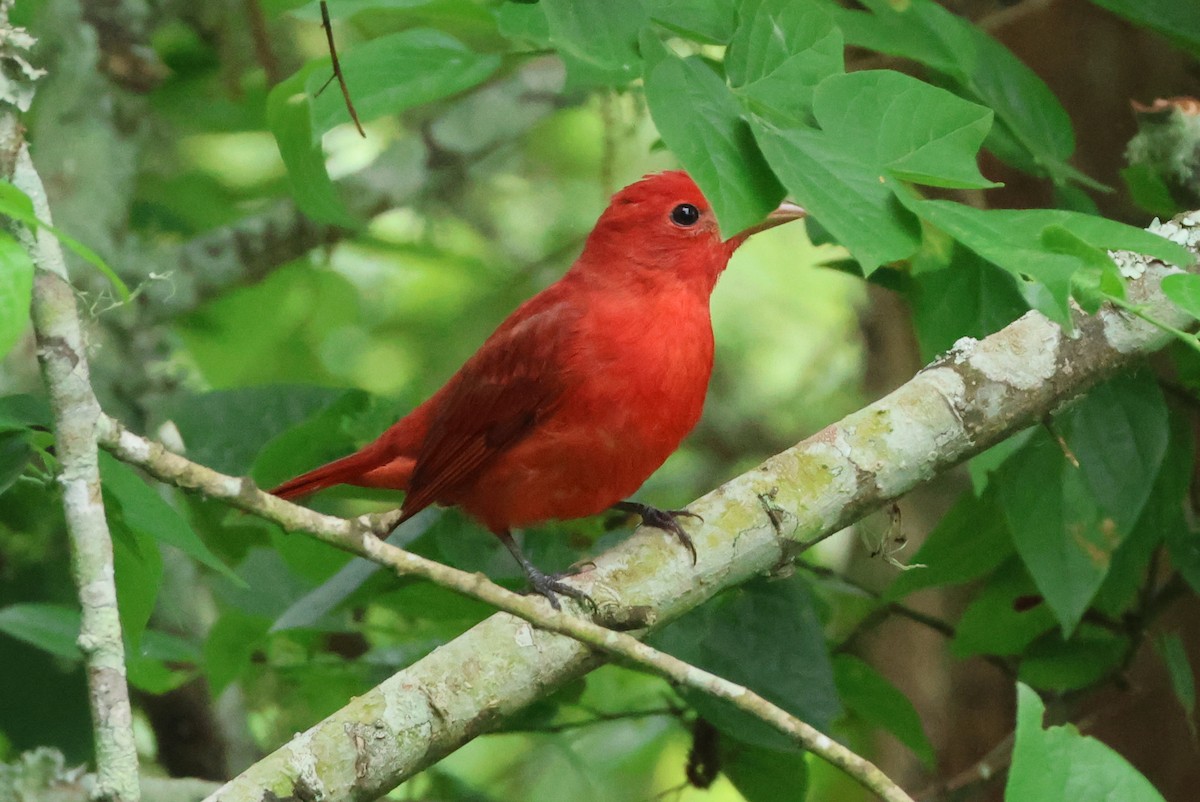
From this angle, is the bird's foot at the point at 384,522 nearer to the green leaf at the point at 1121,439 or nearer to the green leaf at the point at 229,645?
the green leaf at the point at 229,645

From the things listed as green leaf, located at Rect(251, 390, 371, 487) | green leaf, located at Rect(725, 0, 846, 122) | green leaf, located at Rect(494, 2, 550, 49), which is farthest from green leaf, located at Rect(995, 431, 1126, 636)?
green leaf, located at Rect(251, 390, 371, 487)

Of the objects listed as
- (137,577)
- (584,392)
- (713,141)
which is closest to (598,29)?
(713,141)

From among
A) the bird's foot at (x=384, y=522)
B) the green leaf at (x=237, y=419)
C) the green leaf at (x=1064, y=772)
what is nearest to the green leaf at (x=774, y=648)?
the bird's foot at (x=384, y=522)

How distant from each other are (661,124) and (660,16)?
0.31 metres

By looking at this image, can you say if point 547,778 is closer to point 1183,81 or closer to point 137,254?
point 137,254

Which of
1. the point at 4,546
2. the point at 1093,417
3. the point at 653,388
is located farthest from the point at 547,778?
the point at 1093,417

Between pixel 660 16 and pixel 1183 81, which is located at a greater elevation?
pixel 660 16

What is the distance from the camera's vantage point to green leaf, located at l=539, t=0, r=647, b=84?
64.7 inches

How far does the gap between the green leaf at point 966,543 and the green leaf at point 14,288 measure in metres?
1.83

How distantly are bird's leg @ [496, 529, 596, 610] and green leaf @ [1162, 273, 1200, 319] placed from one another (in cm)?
83

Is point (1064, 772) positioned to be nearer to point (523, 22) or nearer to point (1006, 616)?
point (523, 22)

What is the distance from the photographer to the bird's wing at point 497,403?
2.72 meters

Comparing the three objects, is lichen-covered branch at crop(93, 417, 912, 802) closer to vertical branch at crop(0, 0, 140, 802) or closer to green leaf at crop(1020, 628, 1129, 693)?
vertical branch at crop(0, 0, 140, 802)

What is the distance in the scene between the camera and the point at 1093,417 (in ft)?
7.62
